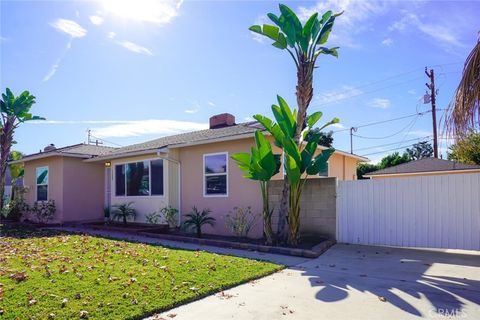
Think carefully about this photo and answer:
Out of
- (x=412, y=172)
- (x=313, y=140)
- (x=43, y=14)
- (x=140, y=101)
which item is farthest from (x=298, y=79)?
(x=412, y=172)

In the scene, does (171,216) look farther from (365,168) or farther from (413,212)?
(365,168)

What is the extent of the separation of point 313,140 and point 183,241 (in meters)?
4.93

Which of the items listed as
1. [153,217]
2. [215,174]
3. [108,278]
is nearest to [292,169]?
[215,174]

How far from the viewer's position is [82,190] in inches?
648

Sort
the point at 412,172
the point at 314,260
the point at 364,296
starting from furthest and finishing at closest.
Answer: the point at 412,172 → the point at 314,260 → the point at 364,296

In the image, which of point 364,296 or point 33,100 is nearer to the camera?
point 364,296

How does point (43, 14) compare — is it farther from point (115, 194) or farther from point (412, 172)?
point (412, 172)

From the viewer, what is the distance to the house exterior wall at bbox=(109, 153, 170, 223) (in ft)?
44.0

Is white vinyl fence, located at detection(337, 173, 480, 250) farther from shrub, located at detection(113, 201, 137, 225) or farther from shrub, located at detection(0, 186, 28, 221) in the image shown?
shrub, located at detection(0, 186, 28, 221)

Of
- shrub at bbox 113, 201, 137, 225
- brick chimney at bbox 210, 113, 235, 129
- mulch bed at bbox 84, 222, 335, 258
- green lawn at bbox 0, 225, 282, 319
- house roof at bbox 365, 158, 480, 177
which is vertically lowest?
mulch bed at bbox 84, 222, 335, 258

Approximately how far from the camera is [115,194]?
15.8 meters

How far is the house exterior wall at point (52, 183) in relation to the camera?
1593cm

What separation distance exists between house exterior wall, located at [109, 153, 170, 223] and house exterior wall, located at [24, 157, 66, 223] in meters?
2.38

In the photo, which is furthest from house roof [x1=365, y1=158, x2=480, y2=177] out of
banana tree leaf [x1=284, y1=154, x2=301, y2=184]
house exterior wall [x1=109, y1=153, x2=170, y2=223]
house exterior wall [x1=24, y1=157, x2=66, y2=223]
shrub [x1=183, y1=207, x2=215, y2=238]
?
house exterior wall [x1=24, y1=157, x2=66, y2=223]
